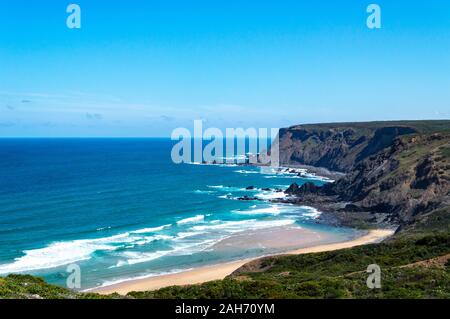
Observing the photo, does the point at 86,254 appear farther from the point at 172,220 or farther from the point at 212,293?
the point at 212,293

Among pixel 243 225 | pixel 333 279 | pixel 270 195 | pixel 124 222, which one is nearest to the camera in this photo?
pixel 333 279

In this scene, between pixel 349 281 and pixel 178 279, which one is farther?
pixel 178 279

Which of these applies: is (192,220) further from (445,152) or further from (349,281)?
(349,281)

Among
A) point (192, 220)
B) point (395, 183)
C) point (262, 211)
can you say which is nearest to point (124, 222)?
point (192, 220)

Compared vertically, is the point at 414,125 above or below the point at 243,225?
above

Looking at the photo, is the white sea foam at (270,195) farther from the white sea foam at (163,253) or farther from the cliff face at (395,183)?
the white sea foam at (163,253)

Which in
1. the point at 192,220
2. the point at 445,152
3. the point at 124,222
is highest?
the point at 445,152

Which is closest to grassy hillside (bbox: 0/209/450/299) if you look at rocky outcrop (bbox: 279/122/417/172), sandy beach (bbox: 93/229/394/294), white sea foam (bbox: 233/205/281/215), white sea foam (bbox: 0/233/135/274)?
sandy beach (bbox: 93/229/394/294)

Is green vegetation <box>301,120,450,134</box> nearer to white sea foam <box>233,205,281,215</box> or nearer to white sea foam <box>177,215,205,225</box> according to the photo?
white sea foam <box>233,205,281,215</box>
